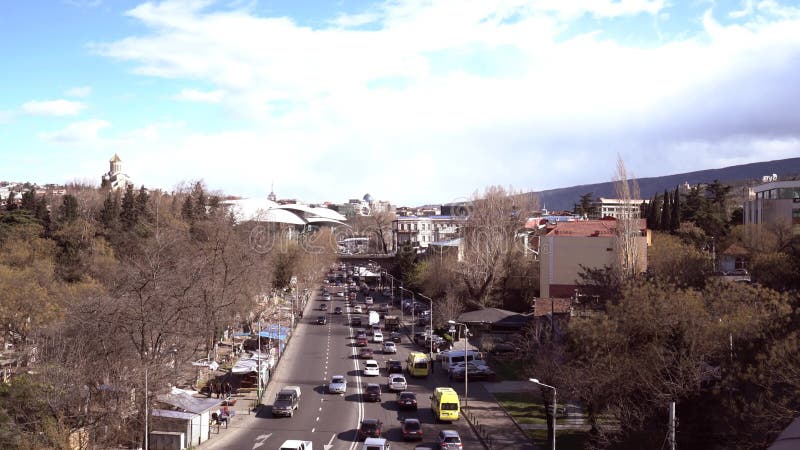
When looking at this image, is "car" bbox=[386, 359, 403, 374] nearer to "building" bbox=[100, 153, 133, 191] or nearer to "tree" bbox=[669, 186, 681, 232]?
"tree" bbox=[669, 186, 681, 232]

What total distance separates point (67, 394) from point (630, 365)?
18764mm

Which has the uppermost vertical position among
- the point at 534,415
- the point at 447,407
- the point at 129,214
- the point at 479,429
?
the point at 129,214

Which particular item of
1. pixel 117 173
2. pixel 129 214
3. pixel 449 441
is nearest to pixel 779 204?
pixel 449 441

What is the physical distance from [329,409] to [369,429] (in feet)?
19.6

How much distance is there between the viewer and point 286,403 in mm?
32312

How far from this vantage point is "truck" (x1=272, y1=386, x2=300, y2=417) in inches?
1259

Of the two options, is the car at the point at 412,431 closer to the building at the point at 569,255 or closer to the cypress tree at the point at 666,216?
the building at the point at 569,255

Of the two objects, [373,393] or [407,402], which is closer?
[407,402]

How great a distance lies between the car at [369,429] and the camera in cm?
2812

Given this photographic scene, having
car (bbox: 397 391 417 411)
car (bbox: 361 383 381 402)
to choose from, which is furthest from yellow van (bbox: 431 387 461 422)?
car (bbox: 361 383 381 402)

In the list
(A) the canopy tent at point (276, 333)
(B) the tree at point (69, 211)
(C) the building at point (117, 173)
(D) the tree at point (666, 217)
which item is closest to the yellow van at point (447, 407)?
(A) the canopy tent at point (276, 333)

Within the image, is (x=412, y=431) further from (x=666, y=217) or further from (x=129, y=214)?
(x=666, y=217)

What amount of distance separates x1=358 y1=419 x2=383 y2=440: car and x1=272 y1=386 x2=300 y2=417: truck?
15.5 feet

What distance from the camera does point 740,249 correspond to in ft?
208
